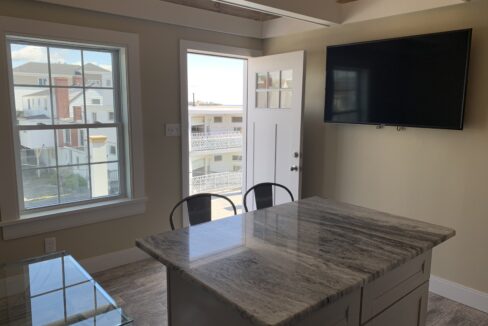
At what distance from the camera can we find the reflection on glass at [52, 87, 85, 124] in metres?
2.97

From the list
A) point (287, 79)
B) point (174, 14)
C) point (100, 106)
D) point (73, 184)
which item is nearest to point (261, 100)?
point (287, 79)

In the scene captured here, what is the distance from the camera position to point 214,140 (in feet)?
20.1

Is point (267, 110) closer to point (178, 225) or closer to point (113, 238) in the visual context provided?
point (178, 225)

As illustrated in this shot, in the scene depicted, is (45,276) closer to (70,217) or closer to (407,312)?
(70,217)

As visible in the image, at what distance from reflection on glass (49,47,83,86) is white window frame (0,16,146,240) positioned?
5.4 inches

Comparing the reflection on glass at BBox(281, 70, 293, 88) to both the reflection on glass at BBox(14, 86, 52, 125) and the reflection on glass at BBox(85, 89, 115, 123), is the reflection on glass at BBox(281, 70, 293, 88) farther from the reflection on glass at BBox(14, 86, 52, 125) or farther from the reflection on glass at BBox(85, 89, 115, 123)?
the reflection on glass at BBox(14, 86, 52, 125)

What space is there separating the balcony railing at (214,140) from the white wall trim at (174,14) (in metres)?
2.36

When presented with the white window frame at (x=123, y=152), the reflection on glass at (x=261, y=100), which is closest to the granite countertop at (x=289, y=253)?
the white window frame at (x=123, y=152)

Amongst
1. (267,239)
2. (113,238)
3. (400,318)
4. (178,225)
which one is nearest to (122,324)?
(267,239)

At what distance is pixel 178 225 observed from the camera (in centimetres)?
367

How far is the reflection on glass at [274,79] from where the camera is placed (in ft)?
12.3

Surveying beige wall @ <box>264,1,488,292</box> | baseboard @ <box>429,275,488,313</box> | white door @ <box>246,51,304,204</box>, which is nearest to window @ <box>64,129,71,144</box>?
white door @ <box>246,51,304,204</box>

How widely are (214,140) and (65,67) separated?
10.9 feet

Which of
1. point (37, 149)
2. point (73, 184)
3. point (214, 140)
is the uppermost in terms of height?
point (37, 149)
